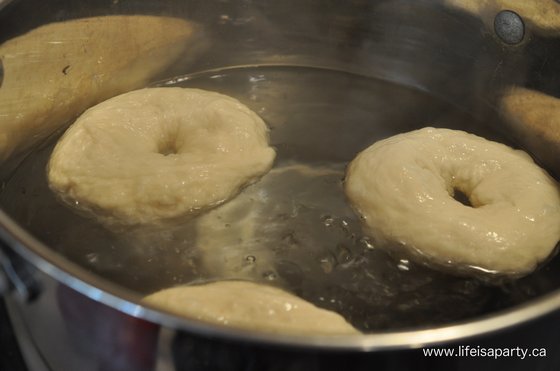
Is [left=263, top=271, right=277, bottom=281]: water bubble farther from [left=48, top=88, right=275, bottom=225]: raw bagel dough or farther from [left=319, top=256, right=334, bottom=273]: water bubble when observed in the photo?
[left=48, top=88, right=275, bottom=225]: raw bagel dough

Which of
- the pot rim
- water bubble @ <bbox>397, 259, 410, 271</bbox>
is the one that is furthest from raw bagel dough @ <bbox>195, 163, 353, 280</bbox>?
the pot rim

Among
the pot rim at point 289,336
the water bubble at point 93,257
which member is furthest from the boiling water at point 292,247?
the pot rim at point 289,336

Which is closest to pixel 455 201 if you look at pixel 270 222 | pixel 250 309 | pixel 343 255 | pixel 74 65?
pixel 343 255

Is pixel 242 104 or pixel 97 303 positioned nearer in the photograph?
pixel 97 303

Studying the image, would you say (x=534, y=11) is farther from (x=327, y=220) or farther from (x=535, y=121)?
(x=327, y=220)

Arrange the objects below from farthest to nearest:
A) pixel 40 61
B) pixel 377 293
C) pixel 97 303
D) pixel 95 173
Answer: pixel 40 61 < pixel 95 173 < pixel 377 293 < pixel 97 303

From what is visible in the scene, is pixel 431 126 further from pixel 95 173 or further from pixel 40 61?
pixel 40 61

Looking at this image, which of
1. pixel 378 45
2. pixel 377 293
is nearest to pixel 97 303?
pixel 377 293
